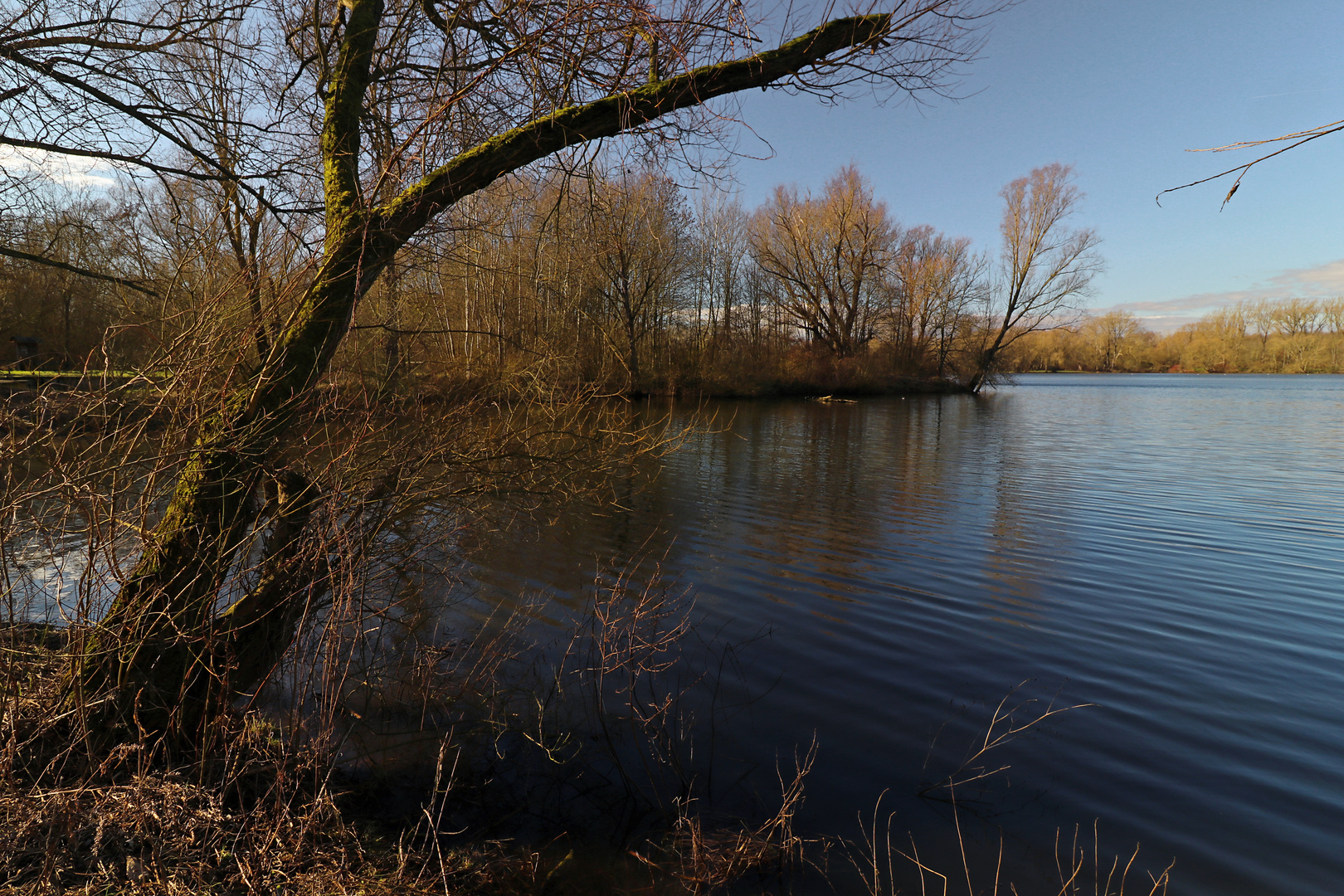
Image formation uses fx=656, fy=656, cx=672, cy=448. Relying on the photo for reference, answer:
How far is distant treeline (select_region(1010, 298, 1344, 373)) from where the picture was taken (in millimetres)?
91125

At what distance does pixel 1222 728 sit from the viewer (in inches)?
186

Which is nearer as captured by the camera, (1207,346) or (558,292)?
(558,292)

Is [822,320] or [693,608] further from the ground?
[822,320]

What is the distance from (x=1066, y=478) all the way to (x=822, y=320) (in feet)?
99.1

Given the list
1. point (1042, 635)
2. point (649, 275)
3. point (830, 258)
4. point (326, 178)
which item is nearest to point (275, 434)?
point (326, 178)

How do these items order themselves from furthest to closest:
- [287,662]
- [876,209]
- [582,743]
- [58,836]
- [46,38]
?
[876,209]
[582,743]
[287,662]
[46,38]
[58,836]

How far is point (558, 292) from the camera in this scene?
525 cm

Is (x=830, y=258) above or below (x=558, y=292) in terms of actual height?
above

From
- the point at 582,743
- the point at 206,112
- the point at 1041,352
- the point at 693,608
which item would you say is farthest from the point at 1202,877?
the point at 1041,352

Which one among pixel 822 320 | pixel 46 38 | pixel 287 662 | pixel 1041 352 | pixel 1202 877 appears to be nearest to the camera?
pixel 1202 877

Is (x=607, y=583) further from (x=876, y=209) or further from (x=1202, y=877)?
A: (x=876, y=209)

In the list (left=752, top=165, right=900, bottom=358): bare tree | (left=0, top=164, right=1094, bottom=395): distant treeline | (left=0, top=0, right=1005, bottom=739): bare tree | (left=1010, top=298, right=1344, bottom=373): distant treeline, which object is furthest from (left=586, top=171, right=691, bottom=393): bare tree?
(left=1010, top=298, right=1344, bottom=373): distant treeline

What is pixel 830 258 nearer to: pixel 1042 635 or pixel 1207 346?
pixel 1042 635

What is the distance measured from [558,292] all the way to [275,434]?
249cm
